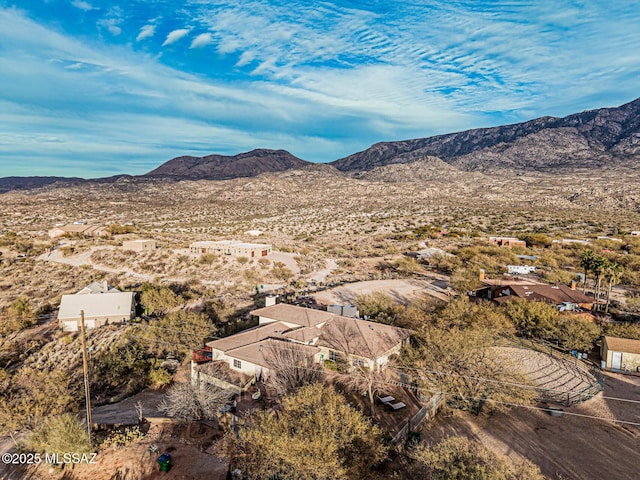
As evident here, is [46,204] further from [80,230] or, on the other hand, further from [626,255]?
[626,255]

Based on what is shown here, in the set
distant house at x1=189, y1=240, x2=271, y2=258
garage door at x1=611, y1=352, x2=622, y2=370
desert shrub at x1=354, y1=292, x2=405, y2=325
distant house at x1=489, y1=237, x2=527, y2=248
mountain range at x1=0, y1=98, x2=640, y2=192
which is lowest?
garage door at x1=611, y1=352, x2=622, y2=370

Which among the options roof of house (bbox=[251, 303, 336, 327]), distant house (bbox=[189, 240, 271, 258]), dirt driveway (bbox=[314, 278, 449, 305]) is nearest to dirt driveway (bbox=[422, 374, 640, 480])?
roof of house (bbox=[251, 303, 336, 327])

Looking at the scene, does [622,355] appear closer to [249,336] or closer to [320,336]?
[320,336]

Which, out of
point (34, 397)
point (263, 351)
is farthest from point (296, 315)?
point (34, 397)

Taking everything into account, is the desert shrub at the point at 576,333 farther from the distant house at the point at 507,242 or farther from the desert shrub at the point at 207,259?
the desert shrub at the point at 207,259

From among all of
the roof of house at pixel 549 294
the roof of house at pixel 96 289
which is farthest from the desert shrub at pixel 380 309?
the roof of house at pixel 96 289

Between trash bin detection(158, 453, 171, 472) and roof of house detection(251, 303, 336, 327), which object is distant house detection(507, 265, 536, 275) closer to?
roof of house detection(251, 303, 336, 327)
